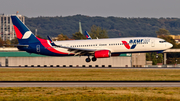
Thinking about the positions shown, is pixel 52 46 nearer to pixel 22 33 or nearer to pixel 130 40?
pixel 22 33

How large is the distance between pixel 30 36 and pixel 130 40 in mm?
21570

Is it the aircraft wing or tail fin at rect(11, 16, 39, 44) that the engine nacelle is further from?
tail fin at rect(11, 16, 39, 44)

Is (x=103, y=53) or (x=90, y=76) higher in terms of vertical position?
(x=103, y=53)

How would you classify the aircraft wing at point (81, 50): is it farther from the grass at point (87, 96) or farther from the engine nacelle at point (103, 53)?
the grass at point (87, 96)

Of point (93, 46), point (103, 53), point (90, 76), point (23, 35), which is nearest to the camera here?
point (90, 76)

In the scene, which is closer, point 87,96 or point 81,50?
point 87,96

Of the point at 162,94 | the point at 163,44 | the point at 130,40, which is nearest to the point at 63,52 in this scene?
the point at 130,40

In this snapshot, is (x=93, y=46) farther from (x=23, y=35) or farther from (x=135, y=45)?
(x=23, y=35)

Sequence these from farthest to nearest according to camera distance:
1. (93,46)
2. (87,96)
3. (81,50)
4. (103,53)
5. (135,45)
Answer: (93,46) < (81,50) < (103,53) < (135,45) < (87,96)

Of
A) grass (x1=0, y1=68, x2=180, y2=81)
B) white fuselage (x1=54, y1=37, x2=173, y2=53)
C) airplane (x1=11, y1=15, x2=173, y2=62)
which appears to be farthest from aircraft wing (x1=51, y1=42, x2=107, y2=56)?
grass (x1=0, y1=68, x2=180, y2=81)

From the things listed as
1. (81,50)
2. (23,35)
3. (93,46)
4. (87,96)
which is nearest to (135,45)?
(93,46)

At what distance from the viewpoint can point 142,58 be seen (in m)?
98.9

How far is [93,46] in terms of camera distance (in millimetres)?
63938

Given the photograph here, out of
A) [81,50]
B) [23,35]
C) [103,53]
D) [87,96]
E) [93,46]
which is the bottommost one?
[87,96]
